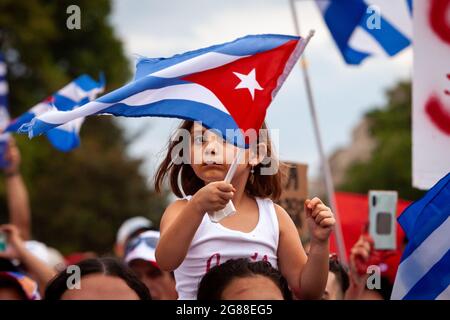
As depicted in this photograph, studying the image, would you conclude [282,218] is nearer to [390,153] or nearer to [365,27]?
[365,27]

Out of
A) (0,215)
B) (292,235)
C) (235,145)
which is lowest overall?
(0,215)

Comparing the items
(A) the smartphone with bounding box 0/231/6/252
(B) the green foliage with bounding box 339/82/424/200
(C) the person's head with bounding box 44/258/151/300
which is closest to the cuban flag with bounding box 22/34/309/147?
(C) the person's head with bounding box 44/258/151/300

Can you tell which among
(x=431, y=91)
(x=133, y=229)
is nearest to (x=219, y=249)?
(x=431, y=91)

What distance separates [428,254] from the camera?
3.50 m

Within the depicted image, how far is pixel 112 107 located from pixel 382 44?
3194 millimetres

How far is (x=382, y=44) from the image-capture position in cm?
650

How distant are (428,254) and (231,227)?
646 millimetres

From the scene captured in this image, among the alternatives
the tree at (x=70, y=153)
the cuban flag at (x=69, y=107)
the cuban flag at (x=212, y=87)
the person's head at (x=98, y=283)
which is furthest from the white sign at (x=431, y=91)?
the tree at (x=70, y=153)

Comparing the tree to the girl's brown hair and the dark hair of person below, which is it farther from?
the girl's brown hair

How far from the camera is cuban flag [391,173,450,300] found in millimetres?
3467

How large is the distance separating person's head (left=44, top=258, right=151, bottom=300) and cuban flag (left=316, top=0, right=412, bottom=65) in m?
3.03
